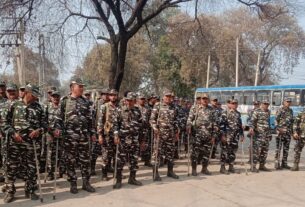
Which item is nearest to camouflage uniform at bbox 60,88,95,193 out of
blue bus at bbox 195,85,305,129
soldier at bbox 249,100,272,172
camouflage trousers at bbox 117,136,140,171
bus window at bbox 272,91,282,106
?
camouflage trousers at bbox 117,136,140,171

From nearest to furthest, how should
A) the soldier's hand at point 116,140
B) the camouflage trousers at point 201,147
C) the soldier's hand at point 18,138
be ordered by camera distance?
the soldier's hand at point 18,138 → the soldier's hand at point 116,140 → the camouflage trousers at point 201,147

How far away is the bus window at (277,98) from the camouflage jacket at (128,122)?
1670cm

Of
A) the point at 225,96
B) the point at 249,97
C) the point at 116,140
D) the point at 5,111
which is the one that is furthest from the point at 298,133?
the point at 225,96

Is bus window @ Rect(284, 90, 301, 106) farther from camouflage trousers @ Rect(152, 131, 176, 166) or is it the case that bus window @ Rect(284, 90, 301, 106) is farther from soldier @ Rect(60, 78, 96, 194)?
soldier @ Rect(60, 78, 96, 194)

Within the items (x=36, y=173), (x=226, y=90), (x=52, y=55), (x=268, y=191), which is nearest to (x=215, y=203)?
(x=268, y=191)

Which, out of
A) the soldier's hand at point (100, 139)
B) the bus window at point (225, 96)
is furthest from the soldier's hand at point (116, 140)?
the bus window at point (225, 96)

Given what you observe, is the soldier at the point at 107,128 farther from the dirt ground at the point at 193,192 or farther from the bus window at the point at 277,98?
the bus window at the point at 277,98

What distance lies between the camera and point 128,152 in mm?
8133

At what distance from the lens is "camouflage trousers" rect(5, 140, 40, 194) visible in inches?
272

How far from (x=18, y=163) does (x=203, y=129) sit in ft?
13.8

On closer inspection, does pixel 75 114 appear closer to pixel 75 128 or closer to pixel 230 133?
pixel 75 128

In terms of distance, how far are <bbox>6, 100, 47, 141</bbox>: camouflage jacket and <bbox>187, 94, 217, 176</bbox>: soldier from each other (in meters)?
3.73

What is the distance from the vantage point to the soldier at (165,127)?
28.9ft

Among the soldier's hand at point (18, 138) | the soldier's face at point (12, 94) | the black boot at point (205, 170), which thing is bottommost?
the black boot at point (205, 170)
